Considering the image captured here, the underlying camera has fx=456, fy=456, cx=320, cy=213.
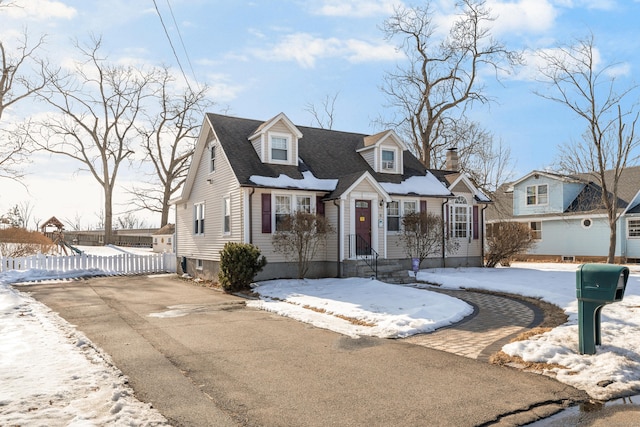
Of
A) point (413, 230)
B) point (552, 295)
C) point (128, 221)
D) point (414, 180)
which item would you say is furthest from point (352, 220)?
point (128, 221)

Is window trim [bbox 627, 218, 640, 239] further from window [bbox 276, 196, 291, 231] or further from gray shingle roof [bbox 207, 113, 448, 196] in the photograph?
window [bbox 276, 196, 291, 231]

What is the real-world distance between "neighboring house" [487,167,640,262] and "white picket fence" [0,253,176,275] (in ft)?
60.8

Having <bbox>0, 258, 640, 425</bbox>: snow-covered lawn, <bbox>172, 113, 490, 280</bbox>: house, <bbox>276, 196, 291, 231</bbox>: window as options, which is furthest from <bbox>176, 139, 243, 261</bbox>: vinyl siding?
<bbox>0, 258, 640, 425</bbox>: snow-covered lawn

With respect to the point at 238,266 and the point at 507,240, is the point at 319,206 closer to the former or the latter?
the point at 238,266

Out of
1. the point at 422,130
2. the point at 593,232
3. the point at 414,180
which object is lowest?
the point at 593,232

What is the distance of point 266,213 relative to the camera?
55.1 ft

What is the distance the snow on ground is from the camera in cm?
427

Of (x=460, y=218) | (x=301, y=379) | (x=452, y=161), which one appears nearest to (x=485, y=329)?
(x=301, y=379)

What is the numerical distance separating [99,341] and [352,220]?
11.2 m

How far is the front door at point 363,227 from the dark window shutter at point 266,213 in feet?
11.4

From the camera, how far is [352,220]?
689 inches

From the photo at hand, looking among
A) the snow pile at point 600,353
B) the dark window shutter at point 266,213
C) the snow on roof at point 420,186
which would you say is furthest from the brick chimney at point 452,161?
the snow pile at point 600,353

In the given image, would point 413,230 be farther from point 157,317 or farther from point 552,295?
point 157,317

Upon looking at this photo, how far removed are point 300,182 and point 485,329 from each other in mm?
10444
